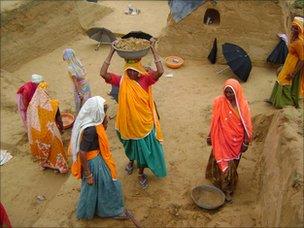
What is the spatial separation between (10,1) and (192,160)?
6.97 metres

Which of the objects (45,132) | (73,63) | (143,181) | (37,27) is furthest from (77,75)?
(37,27)

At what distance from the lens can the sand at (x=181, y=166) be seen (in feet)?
15.0

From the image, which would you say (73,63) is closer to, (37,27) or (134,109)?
(134,109)

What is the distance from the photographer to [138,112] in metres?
5.05

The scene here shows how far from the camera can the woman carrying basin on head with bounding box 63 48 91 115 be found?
255 inches

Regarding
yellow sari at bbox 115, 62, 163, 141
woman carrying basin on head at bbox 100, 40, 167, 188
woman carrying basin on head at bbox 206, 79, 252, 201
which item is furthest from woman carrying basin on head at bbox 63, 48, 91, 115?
woman carrying basin on head at bbox 206, 79, 252, 201

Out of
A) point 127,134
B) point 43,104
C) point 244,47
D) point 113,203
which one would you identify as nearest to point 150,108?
point 127,134

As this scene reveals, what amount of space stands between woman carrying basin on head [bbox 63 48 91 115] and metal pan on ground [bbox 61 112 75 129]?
34.5 inches

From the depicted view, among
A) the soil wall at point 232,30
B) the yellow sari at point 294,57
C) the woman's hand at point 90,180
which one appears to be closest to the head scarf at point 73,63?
the woman's hand at point 90,180

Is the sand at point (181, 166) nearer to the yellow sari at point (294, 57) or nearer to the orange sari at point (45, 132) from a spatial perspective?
the orange sari at point (45, 132)

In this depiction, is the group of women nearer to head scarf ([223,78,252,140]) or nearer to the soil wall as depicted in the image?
head scarf ([223,78,252,140])

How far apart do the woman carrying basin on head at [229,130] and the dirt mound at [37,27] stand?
267 inches

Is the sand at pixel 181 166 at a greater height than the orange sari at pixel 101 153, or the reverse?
the orange sari at pixel 101 153

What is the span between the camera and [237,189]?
210 inches
